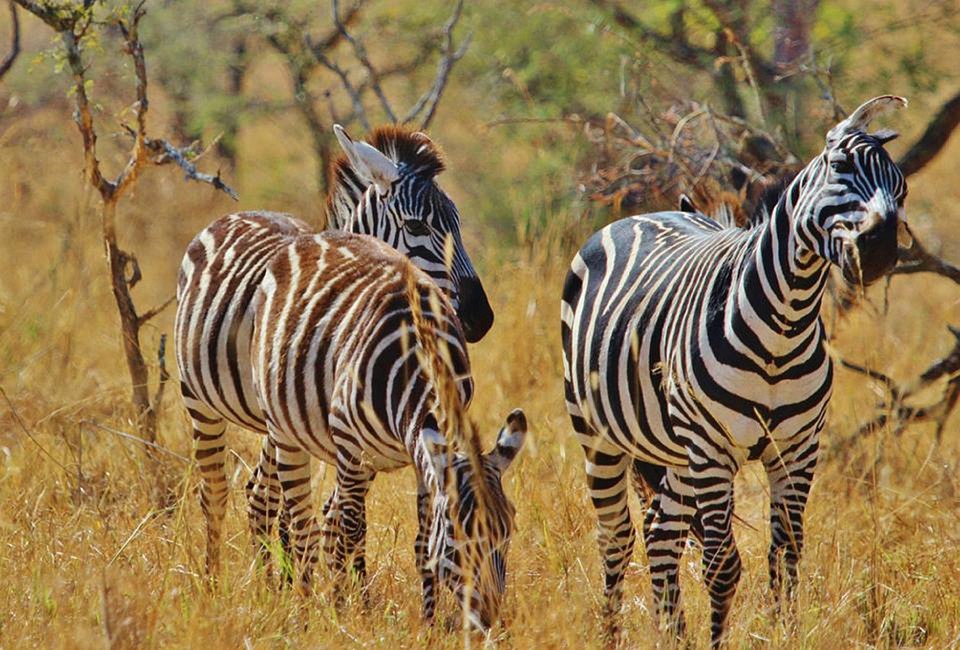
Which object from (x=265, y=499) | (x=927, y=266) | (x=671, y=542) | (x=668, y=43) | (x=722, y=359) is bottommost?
(x=671, y=542)

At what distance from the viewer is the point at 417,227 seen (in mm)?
5090

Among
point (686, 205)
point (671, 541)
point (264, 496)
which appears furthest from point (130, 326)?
point (671, 541)

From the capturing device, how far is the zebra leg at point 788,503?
412 cm

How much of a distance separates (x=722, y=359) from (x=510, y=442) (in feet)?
2.95

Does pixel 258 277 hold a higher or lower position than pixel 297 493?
higher

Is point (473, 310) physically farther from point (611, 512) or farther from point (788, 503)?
point (788, 503)

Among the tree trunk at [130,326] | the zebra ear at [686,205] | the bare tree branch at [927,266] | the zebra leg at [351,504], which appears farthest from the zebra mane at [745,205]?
the tree trunk at [130,326]

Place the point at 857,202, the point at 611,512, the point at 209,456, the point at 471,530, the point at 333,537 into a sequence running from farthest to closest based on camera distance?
the point at 209,456
the point at 611,512
the point at 333,537
the point at 857,202
the point at 471,530

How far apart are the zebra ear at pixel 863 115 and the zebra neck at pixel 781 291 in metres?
0.19

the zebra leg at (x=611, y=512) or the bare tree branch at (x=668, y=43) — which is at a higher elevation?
the bare tree branch at (x=668, y=43)

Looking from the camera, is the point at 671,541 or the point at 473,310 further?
the point at 473,310

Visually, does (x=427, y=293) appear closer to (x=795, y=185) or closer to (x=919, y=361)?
(x=795, y=185)

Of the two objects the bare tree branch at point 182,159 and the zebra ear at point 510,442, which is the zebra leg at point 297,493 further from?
the bare tree branch at point 182,159

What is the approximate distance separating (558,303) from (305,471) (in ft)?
10.5
